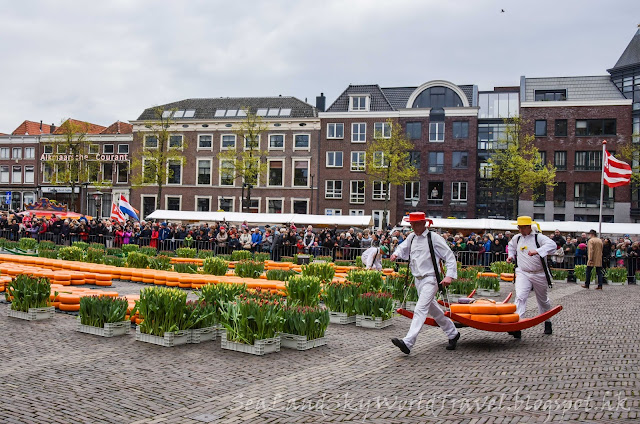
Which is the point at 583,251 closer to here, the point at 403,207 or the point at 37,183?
the point at 403,207

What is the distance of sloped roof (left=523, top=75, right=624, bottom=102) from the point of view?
52469 millimetres

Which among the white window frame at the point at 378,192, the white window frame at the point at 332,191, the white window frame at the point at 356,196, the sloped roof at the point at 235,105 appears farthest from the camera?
the sloped roof at the point at 235,105

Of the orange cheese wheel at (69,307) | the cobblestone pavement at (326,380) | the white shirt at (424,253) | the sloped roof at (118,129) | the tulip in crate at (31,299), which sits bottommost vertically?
the cobblestone pavement at (326,380)

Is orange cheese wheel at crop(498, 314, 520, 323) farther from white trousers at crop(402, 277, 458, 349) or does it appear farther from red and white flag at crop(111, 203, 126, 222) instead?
red and white flag at crop(111, 203, 126, 222)

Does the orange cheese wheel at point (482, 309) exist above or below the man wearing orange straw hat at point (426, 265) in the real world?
below

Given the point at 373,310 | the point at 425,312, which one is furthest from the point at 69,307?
the point at 425,312

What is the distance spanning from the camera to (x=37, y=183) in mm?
66688

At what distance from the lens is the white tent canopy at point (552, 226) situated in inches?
1337

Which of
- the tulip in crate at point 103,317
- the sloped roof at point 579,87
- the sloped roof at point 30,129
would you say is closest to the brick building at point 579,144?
the sloped roof at point 579,87

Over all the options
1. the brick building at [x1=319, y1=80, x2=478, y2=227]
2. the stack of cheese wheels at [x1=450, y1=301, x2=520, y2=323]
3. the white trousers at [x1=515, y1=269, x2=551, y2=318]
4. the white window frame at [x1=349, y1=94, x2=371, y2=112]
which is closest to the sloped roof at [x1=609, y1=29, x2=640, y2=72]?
the brick building at [x1=319, y1=80, x2=478, y2=227]

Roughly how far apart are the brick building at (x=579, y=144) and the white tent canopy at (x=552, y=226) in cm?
1549

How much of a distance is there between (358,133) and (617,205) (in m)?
22.6

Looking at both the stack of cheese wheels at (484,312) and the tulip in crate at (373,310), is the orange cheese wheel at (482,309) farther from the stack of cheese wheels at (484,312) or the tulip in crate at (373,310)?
the tulip in crate at (373,310)

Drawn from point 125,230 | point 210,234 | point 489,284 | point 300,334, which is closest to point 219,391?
point 300,334
